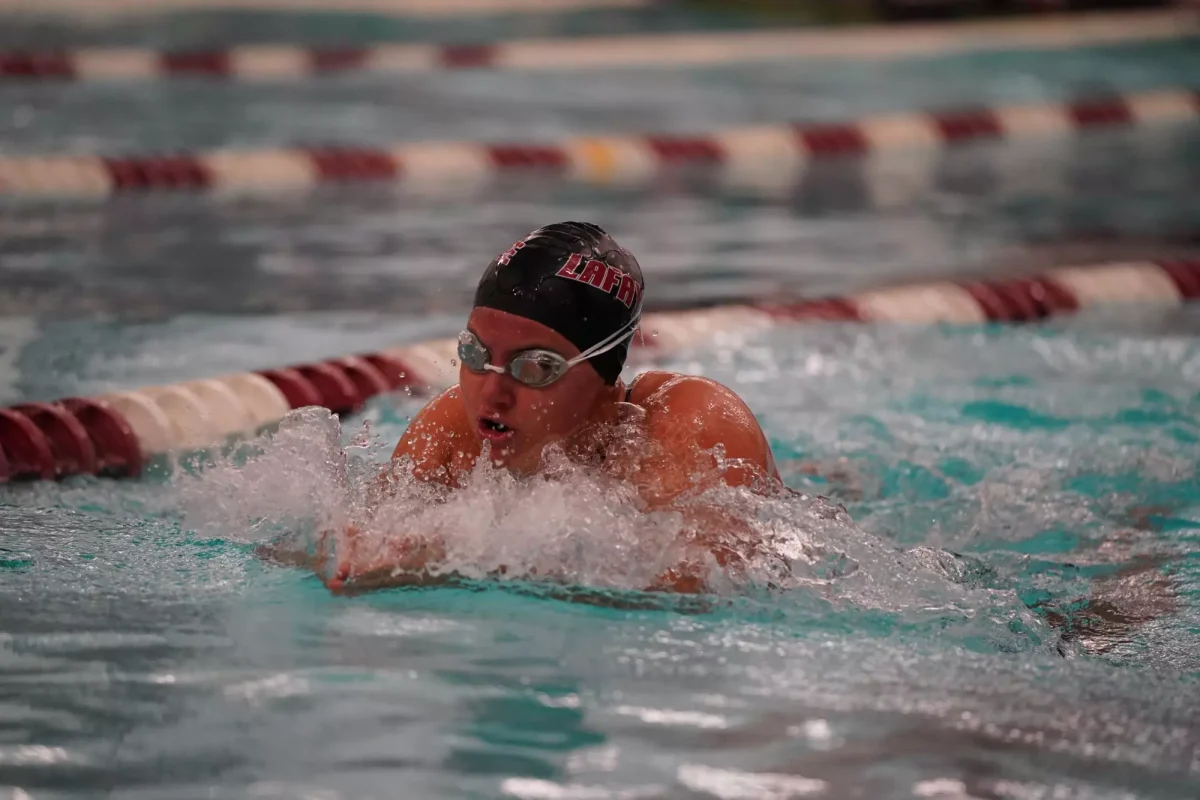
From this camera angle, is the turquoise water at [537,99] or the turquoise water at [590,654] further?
the turquoise water at [537,99]

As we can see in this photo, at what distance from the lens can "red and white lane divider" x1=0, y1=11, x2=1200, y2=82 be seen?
34.5 ft

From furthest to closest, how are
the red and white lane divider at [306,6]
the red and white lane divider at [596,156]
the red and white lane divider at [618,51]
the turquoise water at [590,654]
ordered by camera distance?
the red and white lane divider at [306,6] < the red and white lane divider at [618,51] < the red and white lane divider at [596,156] < the turquoise water at [590,654]

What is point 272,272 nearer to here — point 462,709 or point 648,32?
point 462,709

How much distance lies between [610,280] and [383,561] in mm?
635

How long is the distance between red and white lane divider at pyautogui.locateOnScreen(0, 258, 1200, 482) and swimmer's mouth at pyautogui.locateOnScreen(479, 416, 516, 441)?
131 cm

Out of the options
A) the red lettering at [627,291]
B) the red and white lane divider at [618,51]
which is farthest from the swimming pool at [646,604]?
the red and white lane divider at [618,51]

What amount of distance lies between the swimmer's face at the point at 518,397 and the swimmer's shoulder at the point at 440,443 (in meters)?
0.10

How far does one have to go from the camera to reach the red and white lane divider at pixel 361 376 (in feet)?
12.4

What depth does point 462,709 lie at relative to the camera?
2.33m

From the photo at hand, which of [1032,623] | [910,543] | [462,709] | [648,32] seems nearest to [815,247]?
[910,543]

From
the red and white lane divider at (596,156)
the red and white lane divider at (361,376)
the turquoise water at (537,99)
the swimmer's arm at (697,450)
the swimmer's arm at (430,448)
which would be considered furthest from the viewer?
the turquoise water at (537,99)

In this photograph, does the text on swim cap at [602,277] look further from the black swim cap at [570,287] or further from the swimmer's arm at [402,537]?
the swimmer's arm at [402,537]

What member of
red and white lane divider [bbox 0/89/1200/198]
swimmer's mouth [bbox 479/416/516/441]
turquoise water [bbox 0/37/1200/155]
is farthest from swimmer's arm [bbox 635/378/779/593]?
turquoise water [bbox 0/37/1200/155]

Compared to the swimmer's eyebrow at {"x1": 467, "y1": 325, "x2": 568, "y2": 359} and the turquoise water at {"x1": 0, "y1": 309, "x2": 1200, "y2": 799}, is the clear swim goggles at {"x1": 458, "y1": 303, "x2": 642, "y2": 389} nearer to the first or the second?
the swimmer's eyebrow at {"x1": 467, "y1": 325, "x2": 568, "y2": 359}
